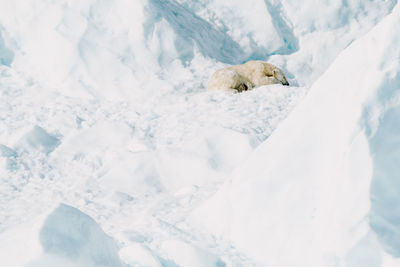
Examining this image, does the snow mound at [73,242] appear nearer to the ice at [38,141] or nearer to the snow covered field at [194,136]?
the snow covered field at [194,136]

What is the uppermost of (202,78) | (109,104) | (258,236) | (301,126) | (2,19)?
(301,126)

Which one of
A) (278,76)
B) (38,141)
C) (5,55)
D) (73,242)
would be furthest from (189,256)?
(5,55)

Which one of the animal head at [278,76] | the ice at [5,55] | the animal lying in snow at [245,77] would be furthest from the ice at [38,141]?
the animal head at [278,76]

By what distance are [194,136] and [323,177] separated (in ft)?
8.40

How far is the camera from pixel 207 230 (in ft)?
9.26

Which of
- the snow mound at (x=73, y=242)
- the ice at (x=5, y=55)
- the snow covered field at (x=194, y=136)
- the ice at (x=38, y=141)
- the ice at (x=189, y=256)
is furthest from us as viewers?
the ice at (x=5, y=55)

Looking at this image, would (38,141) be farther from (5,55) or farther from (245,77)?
(245,77)

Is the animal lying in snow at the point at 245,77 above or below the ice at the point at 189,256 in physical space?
below

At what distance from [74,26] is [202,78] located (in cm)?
223

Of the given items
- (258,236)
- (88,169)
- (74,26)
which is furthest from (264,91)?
(258,236)

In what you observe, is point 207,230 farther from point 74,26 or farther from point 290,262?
point 74,26

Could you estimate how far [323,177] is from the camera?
2.25 m

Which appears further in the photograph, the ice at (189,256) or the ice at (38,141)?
the ice at (38,141)

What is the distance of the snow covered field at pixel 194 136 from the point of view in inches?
79.9
